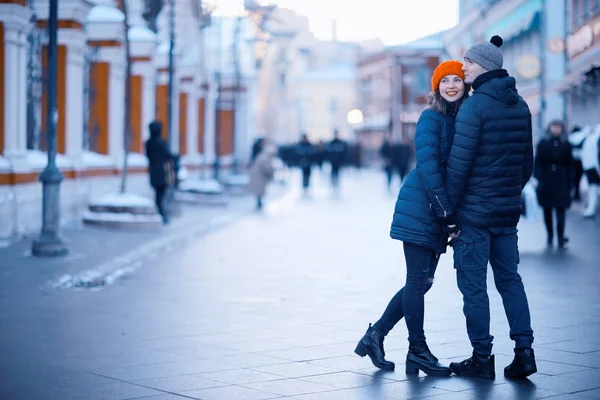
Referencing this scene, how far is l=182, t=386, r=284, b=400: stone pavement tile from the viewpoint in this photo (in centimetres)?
659

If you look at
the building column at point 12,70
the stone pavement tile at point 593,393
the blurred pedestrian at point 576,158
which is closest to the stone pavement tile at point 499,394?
the stone pavement tile at point 593,393

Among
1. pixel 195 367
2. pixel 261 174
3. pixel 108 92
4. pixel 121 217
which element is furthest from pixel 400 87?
pixel 195 367

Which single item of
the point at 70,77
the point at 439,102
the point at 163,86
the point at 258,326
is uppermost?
the point at 163,86

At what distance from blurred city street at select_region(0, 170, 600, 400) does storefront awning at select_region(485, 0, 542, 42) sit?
32.9 m

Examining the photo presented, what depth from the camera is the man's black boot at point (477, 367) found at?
7.20m

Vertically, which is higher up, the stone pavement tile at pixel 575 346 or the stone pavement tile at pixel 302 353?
the stone pavement tile at pixel 575 346

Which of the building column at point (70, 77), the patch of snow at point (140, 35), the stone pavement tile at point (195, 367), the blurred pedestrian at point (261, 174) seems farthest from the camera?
the blurred pedestrian at point (261, 174)

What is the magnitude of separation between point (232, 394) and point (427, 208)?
1.52 m

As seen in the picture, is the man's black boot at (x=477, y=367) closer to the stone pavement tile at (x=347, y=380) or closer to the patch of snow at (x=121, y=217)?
the stone pavement tile at (x=347, y=380)

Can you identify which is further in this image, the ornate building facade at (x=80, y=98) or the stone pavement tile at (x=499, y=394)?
the ornate building facade at (x=80, y=98)

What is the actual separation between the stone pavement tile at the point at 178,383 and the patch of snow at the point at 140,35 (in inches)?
856

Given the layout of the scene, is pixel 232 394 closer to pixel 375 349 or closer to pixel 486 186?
pixel 375 349

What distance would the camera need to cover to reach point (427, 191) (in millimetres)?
7129

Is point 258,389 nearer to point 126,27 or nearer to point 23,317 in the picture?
point 23,317
